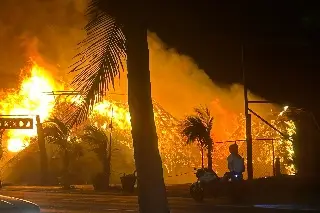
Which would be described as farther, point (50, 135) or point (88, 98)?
point (50, 135)

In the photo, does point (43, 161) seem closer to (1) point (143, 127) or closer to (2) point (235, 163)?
(2) point (235, 163)

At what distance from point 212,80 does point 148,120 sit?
49.2 m

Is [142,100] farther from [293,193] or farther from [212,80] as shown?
[212,80]

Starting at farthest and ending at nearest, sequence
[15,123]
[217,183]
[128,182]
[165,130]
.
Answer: [15,123]
[165,130]
[128,182]
[217,183]

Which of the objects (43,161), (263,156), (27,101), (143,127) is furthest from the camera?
(27,101)

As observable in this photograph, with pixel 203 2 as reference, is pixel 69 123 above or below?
below

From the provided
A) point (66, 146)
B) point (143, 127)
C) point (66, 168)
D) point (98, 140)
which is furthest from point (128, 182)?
point (143, 127)

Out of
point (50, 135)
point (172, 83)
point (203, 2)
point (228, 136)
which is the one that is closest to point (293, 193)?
point (203, 2)

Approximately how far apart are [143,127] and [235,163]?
1250 cm

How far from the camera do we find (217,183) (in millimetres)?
19953

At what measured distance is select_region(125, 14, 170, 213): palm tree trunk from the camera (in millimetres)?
6785

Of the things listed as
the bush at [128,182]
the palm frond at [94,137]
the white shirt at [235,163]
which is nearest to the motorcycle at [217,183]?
the white shirt at [235,163]

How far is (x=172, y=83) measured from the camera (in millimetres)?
Result: 60312

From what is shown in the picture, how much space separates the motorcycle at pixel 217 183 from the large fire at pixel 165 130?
17.8 feet
